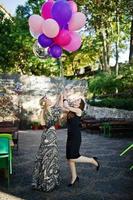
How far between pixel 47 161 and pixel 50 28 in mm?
2307

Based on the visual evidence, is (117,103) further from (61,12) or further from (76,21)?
(61,12)

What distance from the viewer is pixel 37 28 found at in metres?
7.06

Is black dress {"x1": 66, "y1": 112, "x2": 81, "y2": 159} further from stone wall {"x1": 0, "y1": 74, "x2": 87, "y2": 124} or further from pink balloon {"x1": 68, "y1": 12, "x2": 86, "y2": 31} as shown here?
stone wall {"x1": 0, "y1": 74, "x2": 87, "y2": 124}

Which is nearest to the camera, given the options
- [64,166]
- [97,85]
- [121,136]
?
[64,166]

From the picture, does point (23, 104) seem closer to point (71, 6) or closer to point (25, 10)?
point (25, 10)

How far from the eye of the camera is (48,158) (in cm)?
727

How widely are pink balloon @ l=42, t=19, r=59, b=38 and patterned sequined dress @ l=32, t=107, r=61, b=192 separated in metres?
1.37

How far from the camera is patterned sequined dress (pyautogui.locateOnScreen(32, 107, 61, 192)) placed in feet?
23.9

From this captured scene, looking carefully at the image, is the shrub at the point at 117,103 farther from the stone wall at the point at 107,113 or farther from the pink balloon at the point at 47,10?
the pink balloon at the point at 47,10

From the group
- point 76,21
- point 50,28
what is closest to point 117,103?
point 76,21

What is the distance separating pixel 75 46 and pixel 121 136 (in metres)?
9.61

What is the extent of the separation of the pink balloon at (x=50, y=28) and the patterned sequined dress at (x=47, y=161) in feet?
4.48

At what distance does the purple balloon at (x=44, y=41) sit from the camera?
711cm

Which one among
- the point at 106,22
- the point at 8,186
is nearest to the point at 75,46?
the point at 8,186
